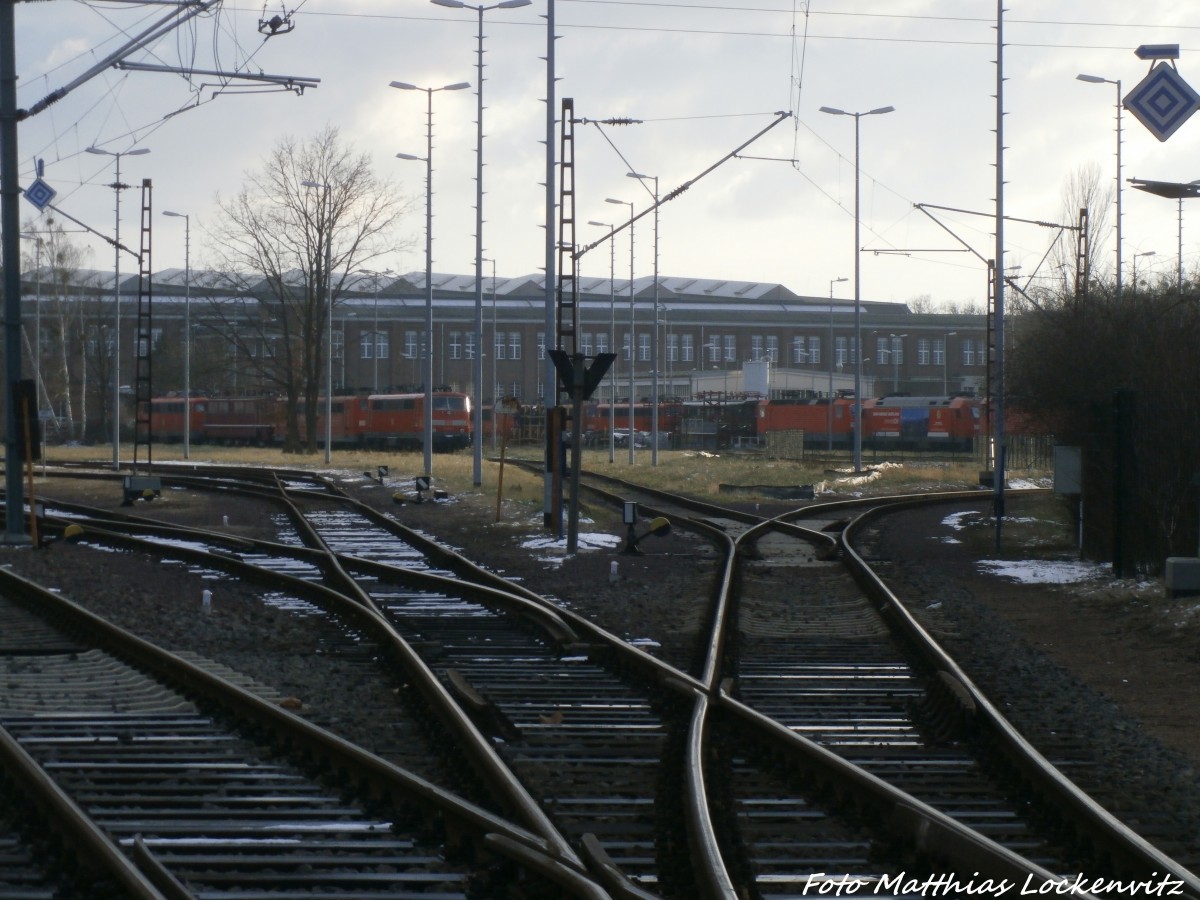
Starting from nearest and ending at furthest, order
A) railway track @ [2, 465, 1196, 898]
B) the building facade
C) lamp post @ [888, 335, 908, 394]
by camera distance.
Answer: railway track @ [2, 465, 1196, 898] → the building facade → lamp post @ [888, 335, 908, 394]

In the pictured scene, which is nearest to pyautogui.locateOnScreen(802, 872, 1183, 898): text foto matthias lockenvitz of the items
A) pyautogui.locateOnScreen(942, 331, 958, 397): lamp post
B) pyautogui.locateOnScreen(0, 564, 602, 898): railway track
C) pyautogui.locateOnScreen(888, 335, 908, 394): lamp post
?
pyautogui.locateOnScreen(0, 564, 602, 898): railway track

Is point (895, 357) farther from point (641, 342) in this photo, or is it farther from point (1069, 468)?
point (1069, 468)

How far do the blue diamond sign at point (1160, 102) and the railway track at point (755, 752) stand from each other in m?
6.91

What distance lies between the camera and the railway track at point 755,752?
5.99 meters

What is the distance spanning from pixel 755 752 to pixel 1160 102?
1230 centimetres

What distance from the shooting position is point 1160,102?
55.9ft

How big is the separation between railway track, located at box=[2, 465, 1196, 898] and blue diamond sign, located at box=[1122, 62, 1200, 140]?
691 centimetres

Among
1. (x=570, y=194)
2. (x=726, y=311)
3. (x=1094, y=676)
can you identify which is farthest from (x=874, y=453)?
(x=1094, y=676)

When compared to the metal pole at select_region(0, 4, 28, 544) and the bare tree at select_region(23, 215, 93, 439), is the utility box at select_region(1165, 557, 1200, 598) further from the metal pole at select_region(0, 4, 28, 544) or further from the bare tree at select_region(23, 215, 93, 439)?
the bare tree at select_region(23, 215, 93, 439)

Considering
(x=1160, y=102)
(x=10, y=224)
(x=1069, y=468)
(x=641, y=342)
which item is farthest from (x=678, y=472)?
(x=641, y=342)

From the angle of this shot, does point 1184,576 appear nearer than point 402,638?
No

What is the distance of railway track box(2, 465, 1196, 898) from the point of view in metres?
5.99

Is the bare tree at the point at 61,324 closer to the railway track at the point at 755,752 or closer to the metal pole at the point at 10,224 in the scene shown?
the metal pole at the point at 10,224

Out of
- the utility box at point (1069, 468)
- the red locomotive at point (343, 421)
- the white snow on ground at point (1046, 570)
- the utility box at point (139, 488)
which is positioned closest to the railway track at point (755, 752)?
the white snow on ground at point (1046, 570)
